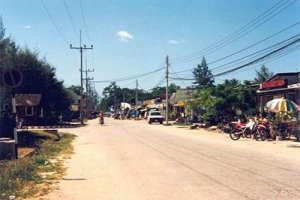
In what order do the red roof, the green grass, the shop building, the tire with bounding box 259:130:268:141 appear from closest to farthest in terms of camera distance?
1. the green grass
2. the tire with bounding box 259:130:268:141
3. the shop building
4. the red roof

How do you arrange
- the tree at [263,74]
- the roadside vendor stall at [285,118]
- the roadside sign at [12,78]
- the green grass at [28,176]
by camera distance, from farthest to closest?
the tree at [263,74] < the roadside vendor stall at [285,118] < the roadside sign at [12,78] < the green grass at [28,176]

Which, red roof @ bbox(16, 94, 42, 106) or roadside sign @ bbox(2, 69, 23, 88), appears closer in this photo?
roadside sign @ bbox(2, 69, 23, 88)

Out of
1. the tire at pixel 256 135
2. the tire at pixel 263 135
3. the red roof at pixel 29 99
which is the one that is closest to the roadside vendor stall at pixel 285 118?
the tire at pixel 263 135

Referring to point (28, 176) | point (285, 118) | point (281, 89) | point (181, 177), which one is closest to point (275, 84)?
point (281, 89)

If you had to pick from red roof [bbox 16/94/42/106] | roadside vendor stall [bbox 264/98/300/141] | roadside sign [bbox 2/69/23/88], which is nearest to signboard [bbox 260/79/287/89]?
roadside vendor stall [bbox 264/98/300/141]

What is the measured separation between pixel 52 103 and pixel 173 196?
158 feet

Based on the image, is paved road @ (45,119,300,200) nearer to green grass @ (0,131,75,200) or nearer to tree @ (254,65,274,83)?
green grass @ (0,131,75,200)

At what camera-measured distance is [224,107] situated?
4381 cm

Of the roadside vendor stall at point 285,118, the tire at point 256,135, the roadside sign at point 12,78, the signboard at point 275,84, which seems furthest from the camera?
the signboard at point 275,84

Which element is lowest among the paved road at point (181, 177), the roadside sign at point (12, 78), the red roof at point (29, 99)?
the paved road at point (181, 177)

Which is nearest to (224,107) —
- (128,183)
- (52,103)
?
(52,103)

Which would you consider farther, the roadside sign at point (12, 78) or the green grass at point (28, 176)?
the roadside sign at point (12, 78)

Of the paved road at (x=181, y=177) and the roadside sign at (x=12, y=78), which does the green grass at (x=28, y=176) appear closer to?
the paved road at (x=181, y=177)

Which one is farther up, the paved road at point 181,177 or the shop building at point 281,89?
the shop building at point 281,89
